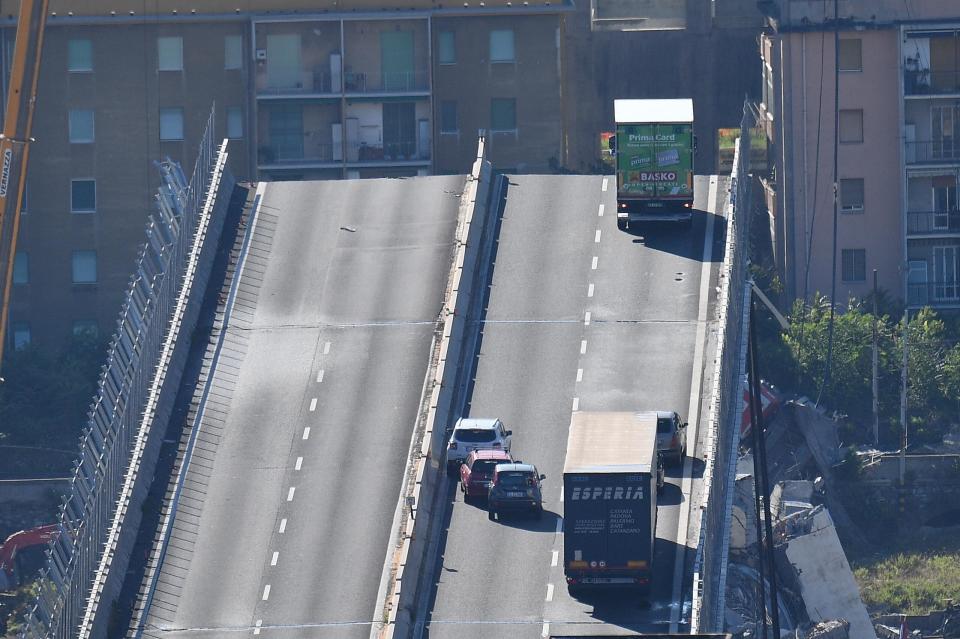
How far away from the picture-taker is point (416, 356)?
90562 millimetres

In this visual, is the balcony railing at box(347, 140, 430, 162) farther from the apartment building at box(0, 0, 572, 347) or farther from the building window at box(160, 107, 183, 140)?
the building window at box(160, 107, 183, 140)

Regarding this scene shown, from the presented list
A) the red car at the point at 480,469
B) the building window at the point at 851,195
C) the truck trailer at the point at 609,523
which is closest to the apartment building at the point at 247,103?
the building window at the point at 851,195

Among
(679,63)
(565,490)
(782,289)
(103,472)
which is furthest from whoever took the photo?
(679,63)

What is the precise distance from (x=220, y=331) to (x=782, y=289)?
33911mm

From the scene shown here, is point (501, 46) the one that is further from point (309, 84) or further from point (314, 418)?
point (314, 418)

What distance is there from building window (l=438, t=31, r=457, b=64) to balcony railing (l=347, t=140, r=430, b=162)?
397cm

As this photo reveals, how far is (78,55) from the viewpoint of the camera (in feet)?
396

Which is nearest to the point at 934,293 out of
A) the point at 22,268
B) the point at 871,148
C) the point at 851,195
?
the point at 851,195

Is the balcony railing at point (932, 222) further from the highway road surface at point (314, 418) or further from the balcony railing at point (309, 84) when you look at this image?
the highway road surface at point (314, 418)

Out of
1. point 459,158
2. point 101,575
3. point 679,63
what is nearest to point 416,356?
point 101,575

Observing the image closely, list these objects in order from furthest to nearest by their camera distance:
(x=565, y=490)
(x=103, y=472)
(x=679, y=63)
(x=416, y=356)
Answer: (x=679, y=63) < (x=416, y=356) < (x=103, y=472) < (x=565, y=490)

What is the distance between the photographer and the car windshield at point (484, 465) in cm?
8306

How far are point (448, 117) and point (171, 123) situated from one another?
12.2 metres

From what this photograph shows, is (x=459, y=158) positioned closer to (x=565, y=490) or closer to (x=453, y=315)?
(x=453, y=315)
